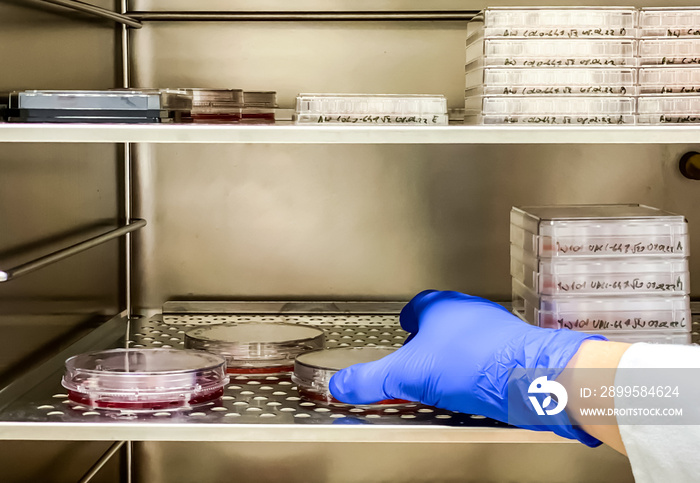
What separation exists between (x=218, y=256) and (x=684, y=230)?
111 centimetres

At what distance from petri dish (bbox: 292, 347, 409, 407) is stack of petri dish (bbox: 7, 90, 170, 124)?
1.65ft

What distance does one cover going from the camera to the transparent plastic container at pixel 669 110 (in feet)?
4.62

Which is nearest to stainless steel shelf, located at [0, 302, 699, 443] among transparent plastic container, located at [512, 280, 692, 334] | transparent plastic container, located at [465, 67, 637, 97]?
transparent plastic container, located at [512, 280, 692, 334]

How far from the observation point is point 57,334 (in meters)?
1.67

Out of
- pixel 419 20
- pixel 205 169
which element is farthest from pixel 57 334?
pixel 419 20

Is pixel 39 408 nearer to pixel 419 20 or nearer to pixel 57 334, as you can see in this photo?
pixel 57 334

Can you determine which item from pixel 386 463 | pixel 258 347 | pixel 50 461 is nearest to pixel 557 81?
pixel 258 347

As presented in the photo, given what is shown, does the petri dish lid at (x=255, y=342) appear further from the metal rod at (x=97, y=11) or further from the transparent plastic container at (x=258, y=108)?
the metal rod at (x=97, y=11)

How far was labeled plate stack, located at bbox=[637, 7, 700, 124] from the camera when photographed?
1409 mm

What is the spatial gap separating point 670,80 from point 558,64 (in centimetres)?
20

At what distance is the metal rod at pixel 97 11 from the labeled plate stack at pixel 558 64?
33.1 inches

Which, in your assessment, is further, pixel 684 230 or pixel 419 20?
pixel 419 20

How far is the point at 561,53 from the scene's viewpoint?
141cm

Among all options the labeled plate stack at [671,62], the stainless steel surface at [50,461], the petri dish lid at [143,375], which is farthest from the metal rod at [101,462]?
the labeled plate stack at [671,62]
